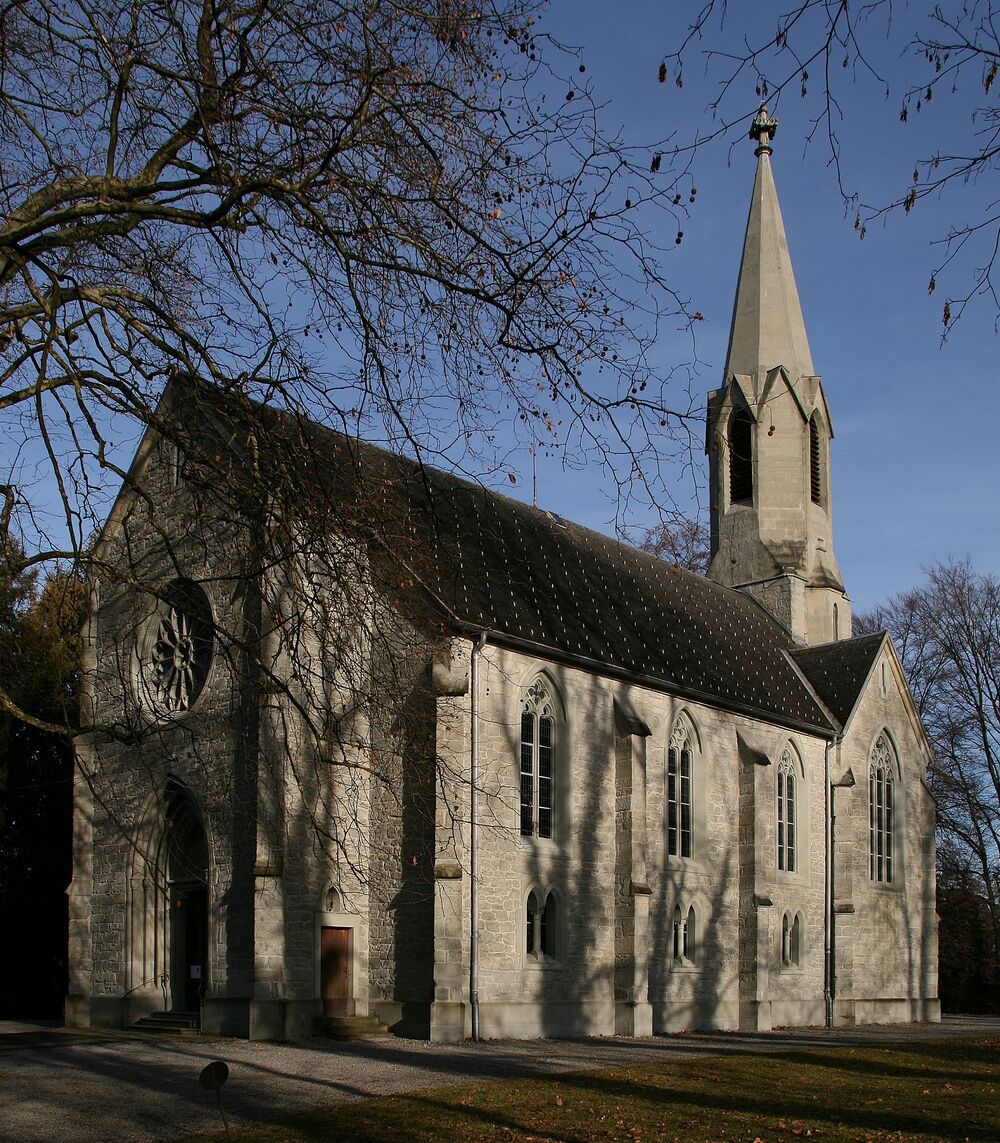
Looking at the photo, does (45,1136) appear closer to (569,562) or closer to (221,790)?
(221,790)

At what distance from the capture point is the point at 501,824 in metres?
21.1

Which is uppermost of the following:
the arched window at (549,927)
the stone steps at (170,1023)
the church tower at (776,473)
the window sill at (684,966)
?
the church tower at (776,473)

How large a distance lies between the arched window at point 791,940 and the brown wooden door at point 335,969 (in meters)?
11.6

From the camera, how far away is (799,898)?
28.7m

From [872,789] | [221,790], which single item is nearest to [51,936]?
[221,790]

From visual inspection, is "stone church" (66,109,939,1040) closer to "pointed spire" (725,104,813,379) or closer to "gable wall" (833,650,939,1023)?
"gable wall" (833,650,939,1023)

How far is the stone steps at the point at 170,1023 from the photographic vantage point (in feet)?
67.1

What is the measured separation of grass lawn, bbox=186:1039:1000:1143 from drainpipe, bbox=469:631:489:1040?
4.12 metres

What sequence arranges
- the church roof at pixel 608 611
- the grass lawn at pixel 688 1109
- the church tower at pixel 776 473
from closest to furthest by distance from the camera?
the grass lawn at pixel 688 1109 < the church roof at pixel 608 611 < the church tower at pixel 776 473

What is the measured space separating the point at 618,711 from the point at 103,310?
15919mm

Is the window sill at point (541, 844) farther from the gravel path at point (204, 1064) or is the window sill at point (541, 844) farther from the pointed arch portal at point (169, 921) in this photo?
the pointed arch portal at point (169, 921)

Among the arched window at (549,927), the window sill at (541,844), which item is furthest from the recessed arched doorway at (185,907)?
the arched window at (549,927)

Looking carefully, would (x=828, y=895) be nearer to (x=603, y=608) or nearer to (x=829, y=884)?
(x=829, y=884)

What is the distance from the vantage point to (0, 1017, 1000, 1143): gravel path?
41.4 ft
